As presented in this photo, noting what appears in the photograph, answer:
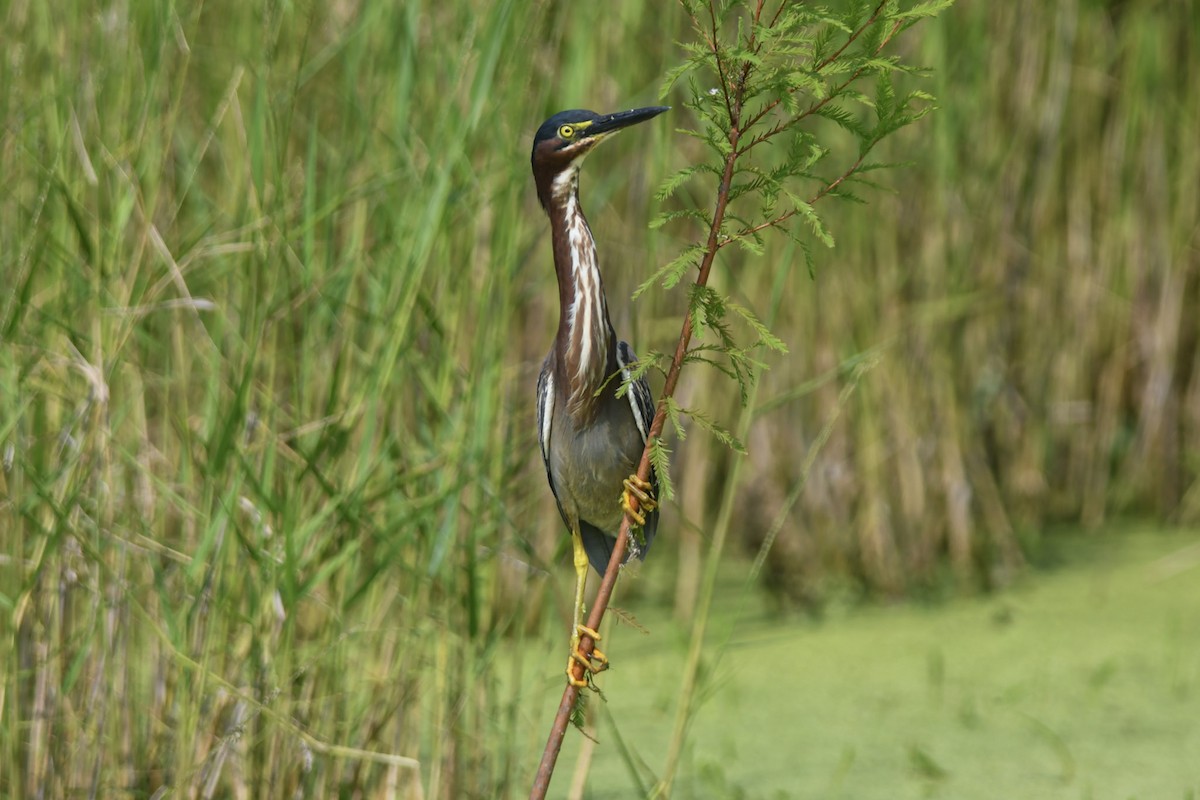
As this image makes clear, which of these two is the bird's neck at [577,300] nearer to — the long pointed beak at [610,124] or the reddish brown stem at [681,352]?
the long pointed beak at [610,124]

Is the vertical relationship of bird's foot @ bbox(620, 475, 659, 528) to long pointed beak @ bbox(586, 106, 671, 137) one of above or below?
below

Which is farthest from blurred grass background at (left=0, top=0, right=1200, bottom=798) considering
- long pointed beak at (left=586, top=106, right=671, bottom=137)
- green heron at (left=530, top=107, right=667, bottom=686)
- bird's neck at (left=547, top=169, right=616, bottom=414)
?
long pointed beak at (left=586, top=106, right=671, bottom=137)

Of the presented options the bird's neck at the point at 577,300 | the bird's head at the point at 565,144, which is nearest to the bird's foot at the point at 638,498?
the bird's neck at the point at 577,300

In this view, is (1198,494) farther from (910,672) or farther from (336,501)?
(336,501)

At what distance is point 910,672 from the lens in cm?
319

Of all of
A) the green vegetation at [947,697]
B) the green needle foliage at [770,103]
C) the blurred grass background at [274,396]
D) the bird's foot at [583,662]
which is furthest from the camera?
the green vegetation at [947,697]

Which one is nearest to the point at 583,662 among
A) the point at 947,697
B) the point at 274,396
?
the point at 274,396

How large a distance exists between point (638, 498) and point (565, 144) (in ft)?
1.17

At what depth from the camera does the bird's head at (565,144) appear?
1478 mm

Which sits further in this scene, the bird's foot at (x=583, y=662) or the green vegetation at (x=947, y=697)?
the green vegetation at (x=947, y=697)

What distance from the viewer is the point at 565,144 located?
148 centimetres

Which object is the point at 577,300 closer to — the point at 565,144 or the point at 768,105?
the point at 565,144

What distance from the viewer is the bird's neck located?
1.48m

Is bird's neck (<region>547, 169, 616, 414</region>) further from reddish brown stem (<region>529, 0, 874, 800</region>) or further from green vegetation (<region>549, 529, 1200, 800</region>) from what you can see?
green vegetation (<region>549, 529, 1200, 800</region>)
